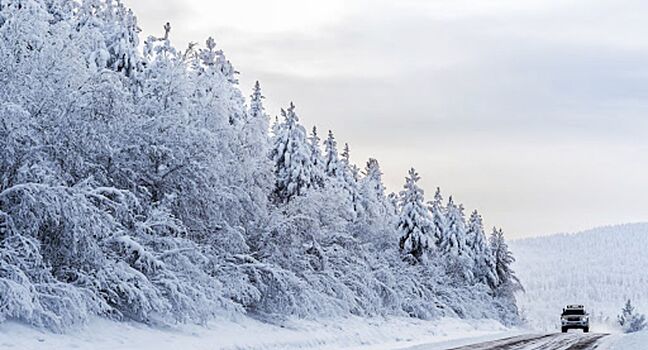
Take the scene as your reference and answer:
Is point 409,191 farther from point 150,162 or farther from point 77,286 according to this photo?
point 77,286

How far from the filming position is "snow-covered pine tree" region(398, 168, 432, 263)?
190ft

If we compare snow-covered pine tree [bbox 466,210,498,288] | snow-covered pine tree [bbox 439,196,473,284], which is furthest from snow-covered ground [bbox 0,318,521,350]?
snow-covered pine tree [bbox 466,210,498,288]

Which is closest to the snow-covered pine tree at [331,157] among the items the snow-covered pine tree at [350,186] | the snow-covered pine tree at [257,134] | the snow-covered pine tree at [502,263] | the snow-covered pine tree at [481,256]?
the snow-covered pine tree at [350,186]

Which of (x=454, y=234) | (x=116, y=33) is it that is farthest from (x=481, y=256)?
(x=116, y=33)

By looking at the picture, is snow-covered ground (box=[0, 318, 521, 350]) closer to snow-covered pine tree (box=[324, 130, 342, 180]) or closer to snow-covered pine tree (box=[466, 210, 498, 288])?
snow-covered pine tree (box=[324, 130, 342, 180])

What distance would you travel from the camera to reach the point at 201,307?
20688 mm

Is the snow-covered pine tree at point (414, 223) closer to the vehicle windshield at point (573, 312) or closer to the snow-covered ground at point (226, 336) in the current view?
the vehicle windshield at point (573, 312)

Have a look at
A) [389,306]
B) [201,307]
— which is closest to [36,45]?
[201,307]

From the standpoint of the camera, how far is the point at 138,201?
66.2 feet

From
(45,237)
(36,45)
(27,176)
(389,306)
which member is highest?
(36,45)

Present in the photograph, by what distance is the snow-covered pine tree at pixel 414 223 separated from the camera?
58031mm

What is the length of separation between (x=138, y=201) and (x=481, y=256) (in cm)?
5943

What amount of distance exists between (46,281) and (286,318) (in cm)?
1150

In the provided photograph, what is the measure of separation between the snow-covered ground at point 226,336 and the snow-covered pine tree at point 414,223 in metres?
22.4
